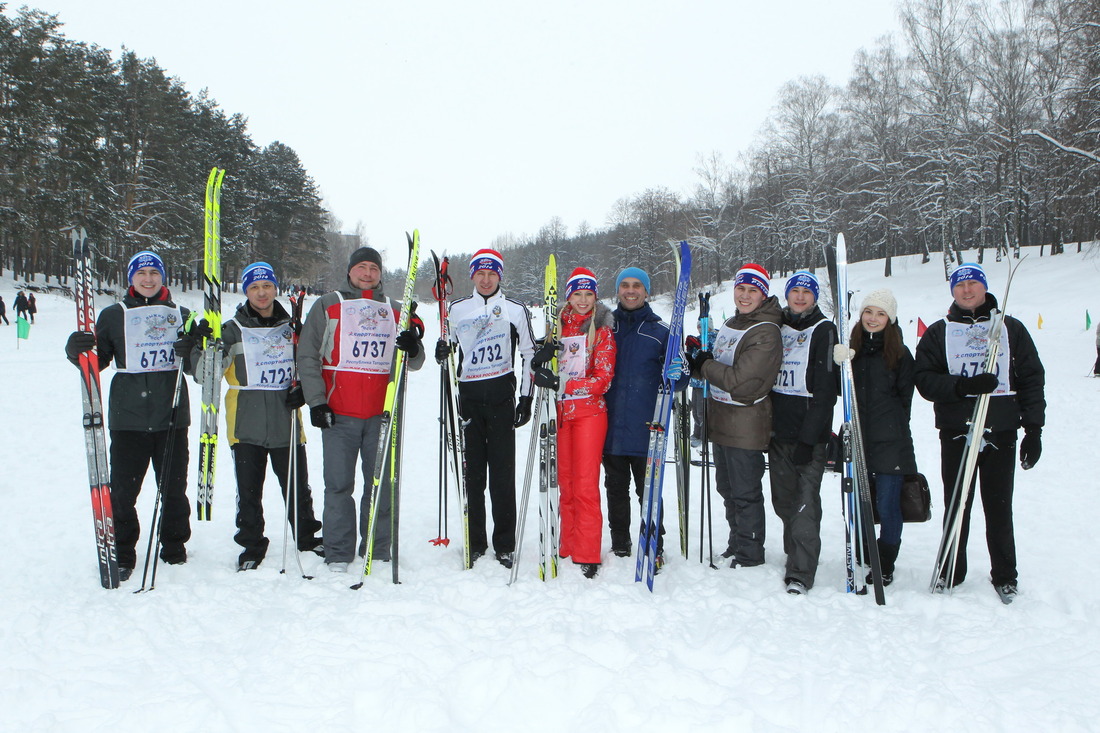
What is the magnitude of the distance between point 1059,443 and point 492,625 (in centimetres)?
830

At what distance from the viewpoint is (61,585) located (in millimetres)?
3775

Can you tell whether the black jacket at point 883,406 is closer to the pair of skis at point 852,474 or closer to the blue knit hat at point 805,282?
the pair of skis at point 852,474

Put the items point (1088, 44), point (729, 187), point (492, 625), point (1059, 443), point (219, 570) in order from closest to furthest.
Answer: point (492, 625) → point (219, 570) → point (1059, 443) → point (1088, 44) → point (729, 187)

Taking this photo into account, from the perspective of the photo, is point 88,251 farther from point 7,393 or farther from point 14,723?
point 7,393

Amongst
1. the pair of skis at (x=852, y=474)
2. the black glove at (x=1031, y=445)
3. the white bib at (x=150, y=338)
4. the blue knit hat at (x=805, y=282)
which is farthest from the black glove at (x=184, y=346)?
the black glove at (x=1031, y=445)

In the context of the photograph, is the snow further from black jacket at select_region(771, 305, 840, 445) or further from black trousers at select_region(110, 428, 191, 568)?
black jacket at select_region(771, 305, 840, 445)

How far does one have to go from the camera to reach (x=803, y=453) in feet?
12.6

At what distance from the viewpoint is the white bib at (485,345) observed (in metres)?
4.30

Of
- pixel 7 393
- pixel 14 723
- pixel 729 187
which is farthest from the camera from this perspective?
pixel 729 187

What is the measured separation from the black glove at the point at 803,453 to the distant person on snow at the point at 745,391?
0.29 meters

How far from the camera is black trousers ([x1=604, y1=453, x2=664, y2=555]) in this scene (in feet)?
14.2

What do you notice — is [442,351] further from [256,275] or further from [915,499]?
[915,499]

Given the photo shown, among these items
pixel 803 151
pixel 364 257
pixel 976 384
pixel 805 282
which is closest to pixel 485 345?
pixel 364 257

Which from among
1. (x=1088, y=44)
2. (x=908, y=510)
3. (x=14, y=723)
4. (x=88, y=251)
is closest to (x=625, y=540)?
(x=908, y=510)
